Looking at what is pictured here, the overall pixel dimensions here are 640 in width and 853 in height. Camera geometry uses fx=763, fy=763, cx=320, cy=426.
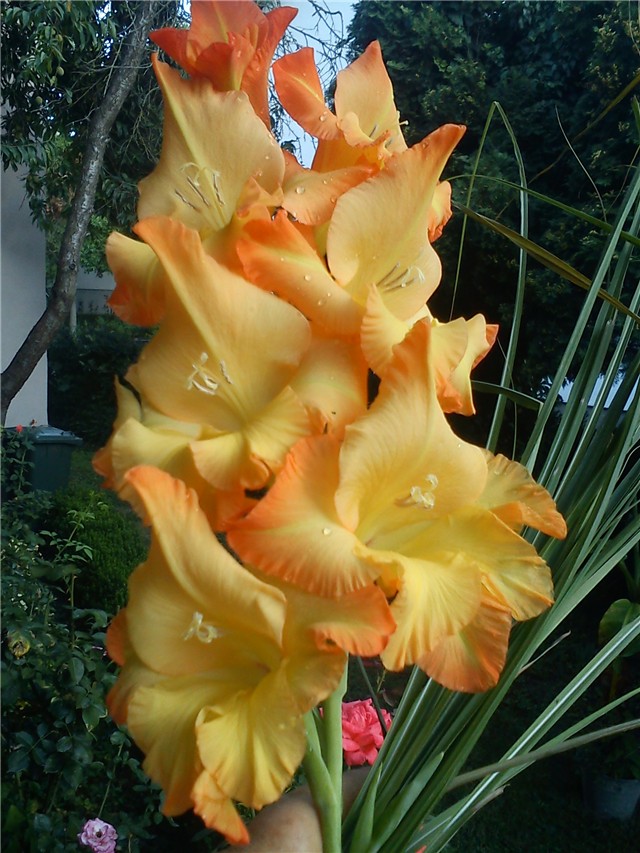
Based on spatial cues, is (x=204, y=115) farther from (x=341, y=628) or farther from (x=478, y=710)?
(x=478, y=710)

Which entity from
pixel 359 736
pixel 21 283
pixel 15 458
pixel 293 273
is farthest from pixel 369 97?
pixel 21 283

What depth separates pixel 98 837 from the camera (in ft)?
4.53

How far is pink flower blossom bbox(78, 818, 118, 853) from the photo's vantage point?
4.47ft

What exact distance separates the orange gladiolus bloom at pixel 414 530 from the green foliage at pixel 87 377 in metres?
7.20

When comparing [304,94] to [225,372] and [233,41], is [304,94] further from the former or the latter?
[225,372]

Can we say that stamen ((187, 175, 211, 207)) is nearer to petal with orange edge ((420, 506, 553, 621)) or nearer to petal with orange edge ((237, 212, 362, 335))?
petal with orange edge ((237, 212, 362, 335))

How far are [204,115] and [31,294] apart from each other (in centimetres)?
487

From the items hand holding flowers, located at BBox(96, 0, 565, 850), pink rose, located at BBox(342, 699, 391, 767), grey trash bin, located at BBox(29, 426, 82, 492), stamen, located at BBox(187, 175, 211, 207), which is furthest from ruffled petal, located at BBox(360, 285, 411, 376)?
grey trash bin, located at BBox(29, 426, 82, 492)

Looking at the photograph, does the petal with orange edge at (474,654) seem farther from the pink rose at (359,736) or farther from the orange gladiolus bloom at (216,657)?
the pink rose at (359,736)

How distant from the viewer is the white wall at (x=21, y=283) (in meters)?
4.65

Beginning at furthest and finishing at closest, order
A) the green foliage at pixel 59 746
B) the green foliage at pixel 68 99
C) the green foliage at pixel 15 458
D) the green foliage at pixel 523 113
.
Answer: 1. the green foliage at pixel 15 458
2. the green foliage at pixel 68 99
3. the green foliage at pixel 523 113
4. the green foliage at pixel 59 746

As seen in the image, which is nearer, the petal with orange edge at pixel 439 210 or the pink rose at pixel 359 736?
the petal with orange edge at pixel 439 210

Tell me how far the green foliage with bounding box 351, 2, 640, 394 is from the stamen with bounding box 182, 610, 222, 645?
7.33 ft

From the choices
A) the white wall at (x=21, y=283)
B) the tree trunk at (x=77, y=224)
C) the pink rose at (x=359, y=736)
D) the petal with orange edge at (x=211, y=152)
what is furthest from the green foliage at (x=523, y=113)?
the white wall at (x=21, y=283)
